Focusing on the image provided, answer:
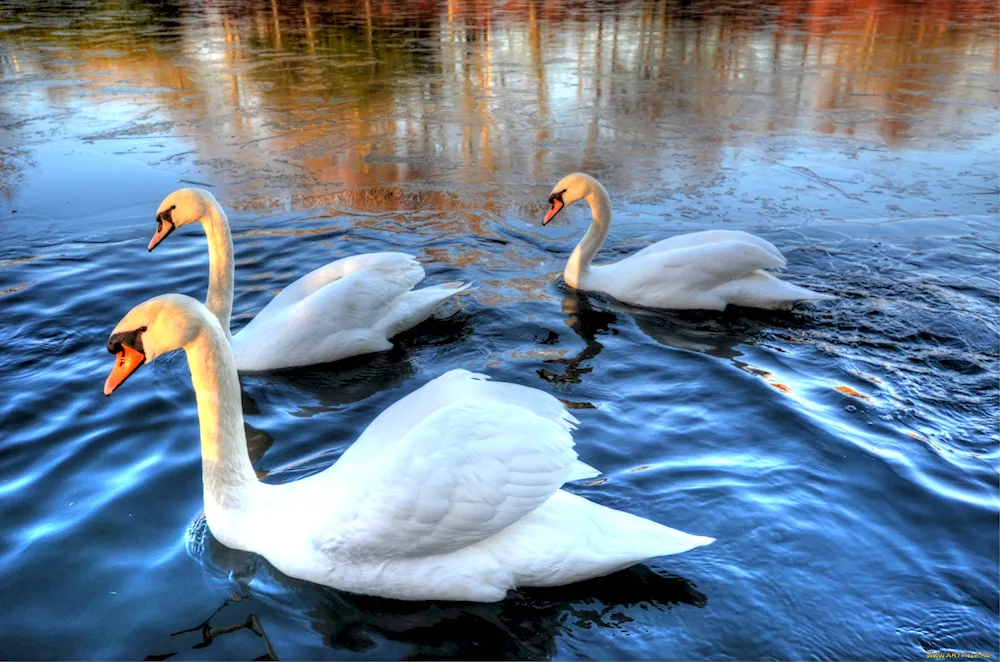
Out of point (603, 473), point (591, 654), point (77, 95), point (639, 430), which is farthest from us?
point (77, 95)

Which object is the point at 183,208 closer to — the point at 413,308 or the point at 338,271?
the point at 338,271

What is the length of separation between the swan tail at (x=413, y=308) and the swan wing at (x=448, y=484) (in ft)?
9.30

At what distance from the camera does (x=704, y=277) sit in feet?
22.3

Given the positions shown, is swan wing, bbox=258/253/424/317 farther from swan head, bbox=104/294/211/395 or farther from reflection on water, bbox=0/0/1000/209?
reflection on water, bbox=0/0/1000/209

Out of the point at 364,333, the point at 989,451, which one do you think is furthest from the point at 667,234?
the point at 989,451

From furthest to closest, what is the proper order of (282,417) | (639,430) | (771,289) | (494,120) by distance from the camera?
(494,120) → (771,289) → (282,417) → (639,430)

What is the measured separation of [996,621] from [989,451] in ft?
5.04

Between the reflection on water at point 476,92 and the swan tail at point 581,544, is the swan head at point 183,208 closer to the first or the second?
the reflection on water at point 476,92

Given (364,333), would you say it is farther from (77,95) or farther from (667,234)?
(77,95)

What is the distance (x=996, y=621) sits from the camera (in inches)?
138

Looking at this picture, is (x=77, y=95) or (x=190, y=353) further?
(x=77, y=95)

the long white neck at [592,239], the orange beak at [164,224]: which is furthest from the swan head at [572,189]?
the orange beak at [164,224]

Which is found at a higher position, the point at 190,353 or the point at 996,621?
the point at 190,353

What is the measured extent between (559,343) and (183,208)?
9.55ft
